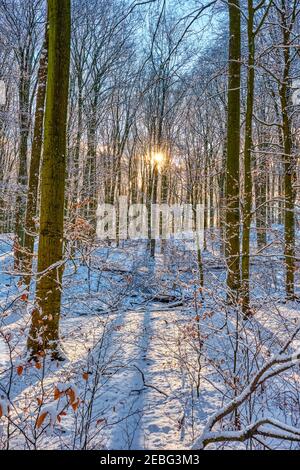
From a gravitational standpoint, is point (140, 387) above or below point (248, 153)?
below

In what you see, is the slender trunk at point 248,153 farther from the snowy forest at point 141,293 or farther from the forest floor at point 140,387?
the forest floor at point 140,387

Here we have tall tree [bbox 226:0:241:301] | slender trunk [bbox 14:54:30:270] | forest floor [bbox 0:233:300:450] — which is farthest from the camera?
slender trunk [bbox 14:54:30:270]

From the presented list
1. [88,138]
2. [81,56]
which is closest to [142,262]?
[88,138]

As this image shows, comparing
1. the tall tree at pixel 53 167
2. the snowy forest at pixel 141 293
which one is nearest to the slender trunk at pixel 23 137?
the snowy forest at pixel 141 293

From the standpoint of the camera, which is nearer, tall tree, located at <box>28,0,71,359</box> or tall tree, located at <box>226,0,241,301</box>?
tall tree, located at <box>28,0,71,359</box>

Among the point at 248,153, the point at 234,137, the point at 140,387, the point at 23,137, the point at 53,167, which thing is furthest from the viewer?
the point at 23,137

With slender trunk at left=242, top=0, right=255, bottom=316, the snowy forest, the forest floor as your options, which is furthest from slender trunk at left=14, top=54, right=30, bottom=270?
slender trunk at left=242, top=0, right=255, bottom=316

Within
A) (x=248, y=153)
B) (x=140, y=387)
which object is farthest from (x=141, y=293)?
Answer: (x=140, y=387)

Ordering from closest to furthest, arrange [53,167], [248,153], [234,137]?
[53,167], [234,137], [248,153]

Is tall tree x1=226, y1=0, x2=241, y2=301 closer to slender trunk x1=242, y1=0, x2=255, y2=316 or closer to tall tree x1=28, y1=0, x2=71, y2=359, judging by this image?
slender trunk x1=242, y1=0, x2=255, y2=316

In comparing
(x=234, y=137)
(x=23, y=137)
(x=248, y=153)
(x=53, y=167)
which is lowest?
(x=53, y=167)

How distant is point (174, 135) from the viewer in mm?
21141

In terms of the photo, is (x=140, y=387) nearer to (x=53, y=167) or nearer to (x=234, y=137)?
(x=53, y=167)

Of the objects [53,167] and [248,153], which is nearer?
[53,167]
